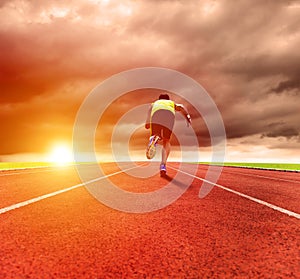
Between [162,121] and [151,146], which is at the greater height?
[162,121]

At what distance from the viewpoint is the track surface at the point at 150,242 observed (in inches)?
93.9

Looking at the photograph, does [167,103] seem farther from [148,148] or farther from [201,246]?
[201,246]

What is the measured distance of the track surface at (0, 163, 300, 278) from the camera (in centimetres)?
238

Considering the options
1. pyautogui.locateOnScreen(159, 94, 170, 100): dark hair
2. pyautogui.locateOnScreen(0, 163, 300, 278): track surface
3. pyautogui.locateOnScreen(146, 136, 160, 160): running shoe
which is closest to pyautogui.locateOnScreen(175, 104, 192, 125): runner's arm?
pyautogui.locateOnScreen(159, 94, 170, 100): dark hair

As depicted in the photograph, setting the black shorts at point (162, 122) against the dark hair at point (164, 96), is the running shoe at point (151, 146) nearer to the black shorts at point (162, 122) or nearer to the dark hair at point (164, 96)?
the black shorts at point (162, 122)

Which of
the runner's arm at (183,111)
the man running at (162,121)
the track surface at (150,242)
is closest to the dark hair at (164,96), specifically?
the man running at (162,121)

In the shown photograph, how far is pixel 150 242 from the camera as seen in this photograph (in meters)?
3.13

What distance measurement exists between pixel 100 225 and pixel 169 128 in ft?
22.1

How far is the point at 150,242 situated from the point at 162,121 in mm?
7251

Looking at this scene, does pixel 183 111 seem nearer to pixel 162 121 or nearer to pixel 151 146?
pixel 162 121

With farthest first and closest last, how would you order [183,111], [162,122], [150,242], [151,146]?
[183,111], [151,146], [162,122], [150,242]

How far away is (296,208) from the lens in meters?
5.01

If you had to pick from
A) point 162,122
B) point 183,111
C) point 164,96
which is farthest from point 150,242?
A: point 164,96

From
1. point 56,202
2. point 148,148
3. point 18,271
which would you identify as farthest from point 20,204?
point 148,148
